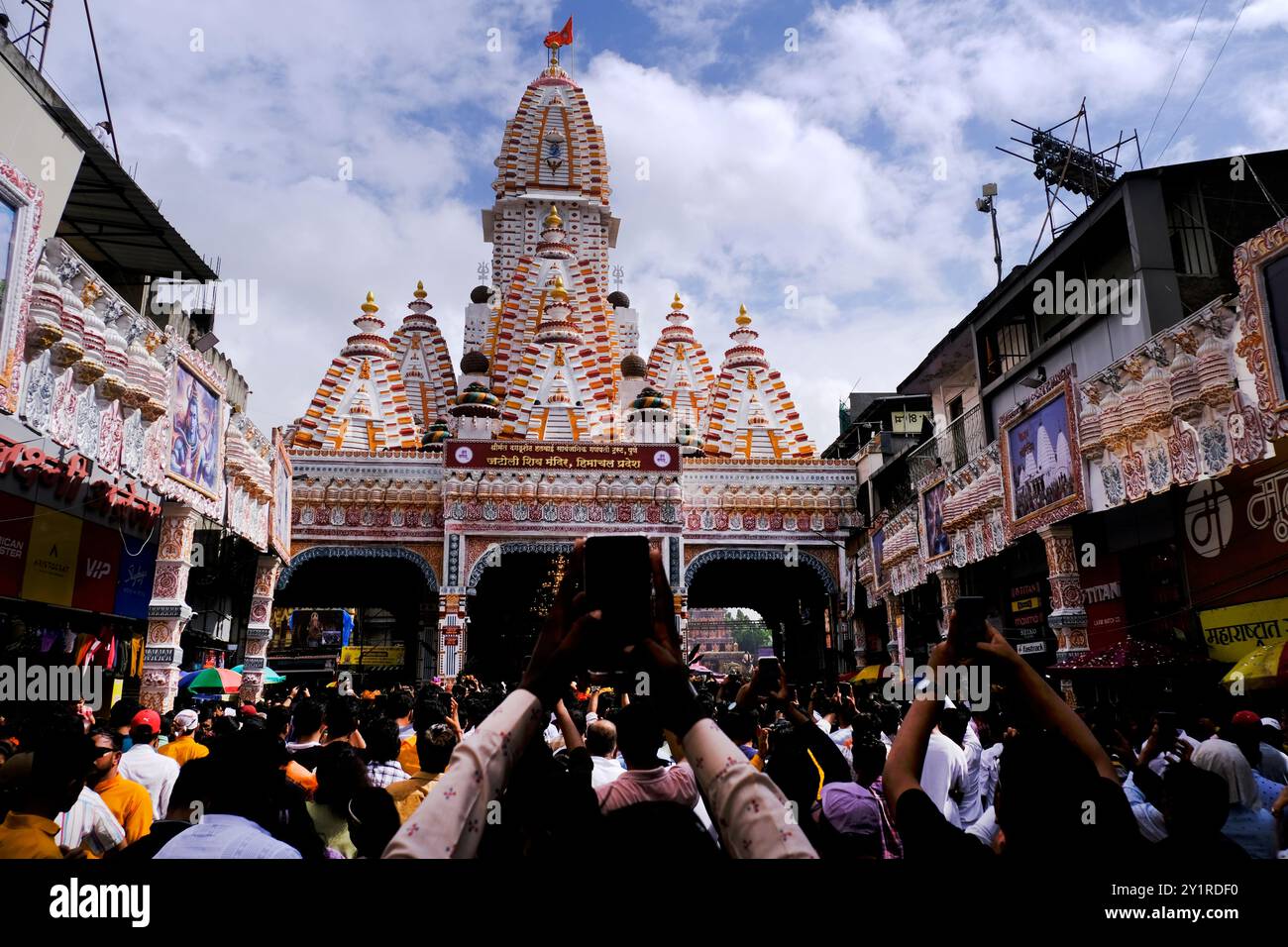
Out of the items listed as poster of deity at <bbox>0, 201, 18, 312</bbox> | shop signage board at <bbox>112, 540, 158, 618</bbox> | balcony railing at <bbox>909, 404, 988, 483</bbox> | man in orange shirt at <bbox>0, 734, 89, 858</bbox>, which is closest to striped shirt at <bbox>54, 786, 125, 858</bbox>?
man in orange shirt at <bbox>0, 734, 89, 858</bbox>

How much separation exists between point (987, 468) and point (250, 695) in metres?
14.8

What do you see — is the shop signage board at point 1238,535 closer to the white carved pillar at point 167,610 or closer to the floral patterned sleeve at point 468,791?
the floral patterned sleeve at point 468,791

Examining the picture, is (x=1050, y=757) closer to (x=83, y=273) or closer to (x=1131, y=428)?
(x=83, y=273)

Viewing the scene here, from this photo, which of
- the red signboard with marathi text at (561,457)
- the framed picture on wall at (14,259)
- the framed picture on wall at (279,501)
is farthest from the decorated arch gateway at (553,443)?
the framed picture on wall at (14,259)

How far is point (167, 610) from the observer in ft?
37.1

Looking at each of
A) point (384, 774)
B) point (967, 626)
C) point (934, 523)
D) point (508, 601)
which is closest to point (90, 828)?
point (384, 774)

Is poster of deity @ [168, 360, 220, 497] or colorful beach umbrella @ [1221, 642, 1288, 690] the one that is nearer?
colorful beach umbrella @ [1221, 642, 1288, 690]

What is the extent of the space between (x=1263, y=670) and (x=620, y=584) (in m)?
11.0

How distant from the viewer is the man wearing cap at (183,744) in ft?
20.9

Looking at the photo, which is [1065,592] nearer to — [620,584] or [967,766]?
[967,766]

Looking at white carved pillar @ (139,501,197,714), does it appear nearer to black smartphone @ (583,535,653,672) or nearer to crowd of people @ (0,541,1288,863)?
crowd of people @ (0,541,1288,863)

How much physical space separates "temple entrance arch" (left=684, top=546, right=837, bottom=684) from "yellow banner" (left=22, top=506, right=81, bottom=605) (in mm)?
17033

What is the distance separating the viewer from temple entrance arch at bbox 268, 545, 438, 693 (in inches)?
1003

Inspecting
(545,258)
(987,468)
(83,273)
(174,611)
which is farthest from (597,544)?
(545,258)
